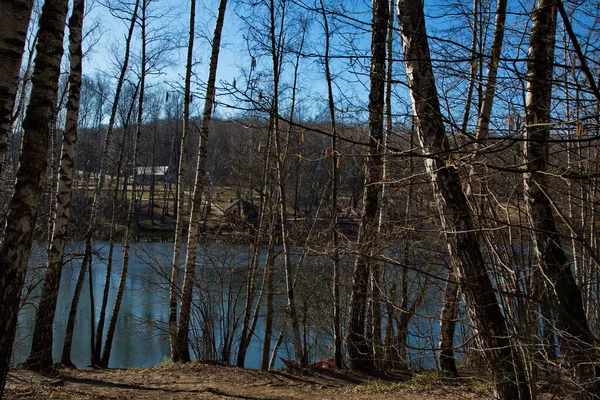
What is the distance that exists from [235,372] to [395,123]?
17.6 feet

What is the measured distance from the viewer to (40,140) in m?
3.60

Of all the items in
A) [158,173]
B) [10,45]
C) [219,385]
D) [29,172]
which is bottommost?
[219,385]

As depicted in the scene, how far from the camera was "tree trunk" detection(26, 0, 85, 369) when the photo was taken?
7.37m

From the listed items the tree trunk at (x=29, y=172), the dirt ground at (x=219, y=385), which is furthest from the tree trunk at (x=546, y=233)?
the tree trunk at (x=29, y=172)

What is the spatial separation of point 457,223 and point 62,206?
5974 millimetres

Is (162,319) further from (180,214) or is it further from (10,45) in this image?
(10,45)

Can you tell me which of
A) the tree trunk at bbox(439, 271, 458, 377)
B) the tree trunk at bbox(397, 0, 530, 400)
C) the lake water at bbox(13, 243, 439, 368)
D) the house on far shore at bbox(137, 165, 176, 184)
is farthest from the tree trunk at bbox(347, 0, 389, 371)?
the house on far shore at bbox(137, 165, 176, 184)

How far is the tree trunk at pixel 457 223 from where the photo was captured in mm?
3512

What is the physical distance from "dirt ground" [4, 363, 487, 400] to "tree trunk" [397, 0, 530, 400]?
6.11 feet

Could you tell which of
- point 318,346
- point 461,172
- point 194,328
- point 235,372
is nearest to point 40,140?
point 461,172

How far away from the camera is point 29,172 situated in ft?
11.6

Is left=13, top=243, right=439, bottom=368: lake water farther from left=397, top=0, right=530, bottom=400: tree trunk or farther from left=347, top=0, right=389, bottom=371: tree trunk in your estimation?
left=397, top=0, right=530, bottom=400: tree trunk

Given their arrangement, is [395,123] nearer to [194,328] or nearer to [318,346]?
[194,328]

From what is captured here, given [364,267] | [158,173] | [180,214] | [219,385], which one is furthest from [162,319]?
[158,173]
